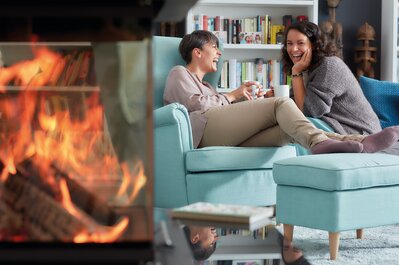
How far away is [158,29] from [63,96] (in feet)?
15.2

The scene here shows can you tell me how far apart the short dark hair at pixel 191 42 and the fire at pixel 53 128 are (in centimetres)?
261

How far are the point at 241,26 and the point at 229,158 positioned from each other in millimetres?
2683

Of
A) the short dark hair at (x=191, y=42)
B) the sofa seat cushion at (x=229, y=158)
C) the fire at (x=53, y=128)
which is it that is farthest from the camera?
the short dark hair at (x=191, y=42)

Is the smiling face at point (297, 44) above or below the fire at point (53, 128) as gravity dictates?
above

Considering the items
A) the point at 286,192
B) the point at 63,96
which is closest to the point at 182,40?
the point at 286,192

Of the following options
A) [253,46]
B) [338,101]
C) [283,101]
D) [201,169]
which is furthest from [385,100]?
[253,46]

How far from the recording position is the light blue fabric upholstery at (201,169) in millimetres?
3512

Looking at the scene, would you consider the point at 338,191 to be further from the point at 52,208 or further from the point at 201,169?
the point at 52,208

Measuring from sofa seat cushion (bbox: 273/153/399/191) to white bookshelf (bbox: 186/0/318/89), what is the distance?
305 cm

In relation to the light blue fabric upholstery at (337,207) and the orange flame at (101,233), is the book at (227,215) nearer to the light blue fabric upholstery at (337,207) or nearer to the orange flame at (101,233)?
the orange flame at (101,233)

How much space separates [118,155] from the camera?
56.7 inches

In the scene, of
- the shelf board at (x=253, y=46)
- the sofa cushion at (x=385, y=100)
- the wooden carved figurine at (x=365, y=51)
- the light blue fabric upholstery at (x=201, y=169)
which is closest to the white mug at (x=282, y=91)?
the light blue fabric upholstery at (x=201, y=169)

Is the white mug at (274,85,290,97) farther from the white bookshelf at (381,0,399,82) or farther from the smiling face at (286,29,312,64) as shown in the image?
the white bookshelf at (381,0,399,82)

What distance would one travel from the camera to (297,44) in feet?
14.1
